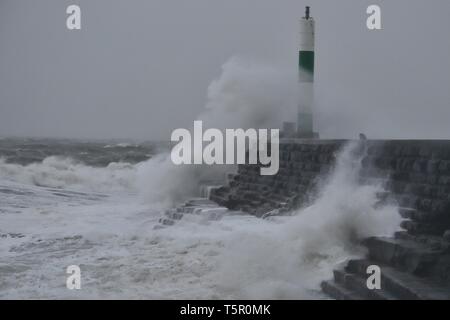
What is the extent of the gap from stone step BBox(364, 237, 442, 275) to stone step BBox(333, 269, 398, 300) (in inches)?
12.0

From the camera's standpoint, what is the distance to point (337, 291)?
4.71 meters

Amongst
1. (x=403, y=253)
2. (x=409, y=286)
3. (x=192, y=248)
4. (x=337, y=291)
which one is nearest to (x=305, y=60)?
(x=192, y=248)

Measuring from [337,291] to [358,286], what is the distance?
0.72 ft

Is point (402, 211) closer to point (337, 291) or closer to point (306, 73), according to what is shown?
point (337, 291)

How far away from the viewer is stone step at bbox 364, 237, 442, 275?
446 centimetres

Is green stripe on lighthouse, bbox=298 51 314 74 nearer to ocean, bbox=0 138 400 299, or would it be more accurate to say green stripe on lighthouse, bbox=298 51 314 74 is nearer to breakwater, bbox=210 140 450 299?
breakwater, bbox=210 140 450 299

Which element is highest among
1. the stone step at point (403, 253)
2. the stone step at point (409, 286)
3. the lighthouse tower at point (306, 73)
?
the lighthouse tower at point (306, 73)

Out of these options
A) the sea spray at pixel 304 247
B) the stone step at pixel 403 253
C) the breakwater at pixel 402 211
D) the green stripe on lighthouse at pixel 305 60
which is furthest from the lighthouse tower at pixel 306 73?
the stone step at pixel 403 253

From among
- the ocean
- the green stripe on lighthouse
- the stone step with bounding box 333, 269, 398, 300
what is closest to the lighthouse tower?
the green stripe on lighthouse

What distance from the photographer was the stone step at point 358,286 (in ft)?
13.9

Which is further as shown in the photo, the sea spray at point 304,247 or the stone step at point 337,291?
the sea spray at point 304,247

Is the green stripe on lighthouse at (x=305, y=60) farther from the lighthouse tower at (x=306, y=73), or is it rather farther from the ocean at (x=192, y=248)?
the ocean at (x=192, y=248)

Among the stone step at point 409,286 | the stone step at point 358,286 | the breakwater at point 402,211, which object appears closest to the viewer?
the stone step at point 409,286

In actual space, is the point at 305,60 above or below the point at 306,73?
above
